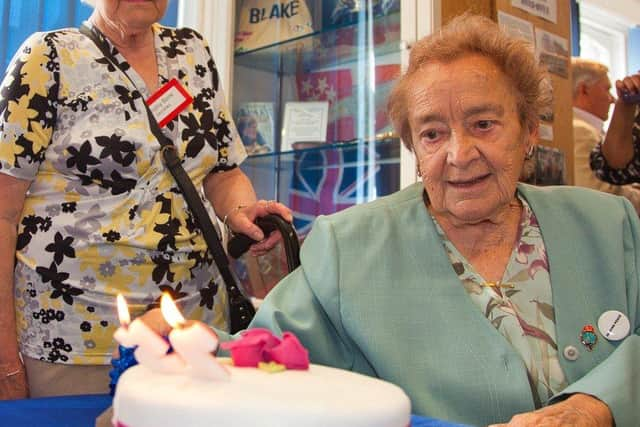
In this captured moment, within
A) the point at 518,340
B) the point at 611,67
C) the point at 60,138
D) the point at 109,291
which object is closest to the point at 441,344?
the point at 518,340

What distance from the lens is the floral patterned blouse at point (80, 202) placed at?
1.54 m

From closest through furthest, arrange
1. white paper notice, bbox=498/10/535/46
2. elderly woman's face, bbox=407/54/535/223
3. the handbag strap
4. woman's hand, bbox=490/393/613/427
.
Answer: woman's hand, bbox=490/393/613/427
elderly woman's face, bbox=407/54/535/223
the handbag strap
white paper notice, bbox=498/10/535/46

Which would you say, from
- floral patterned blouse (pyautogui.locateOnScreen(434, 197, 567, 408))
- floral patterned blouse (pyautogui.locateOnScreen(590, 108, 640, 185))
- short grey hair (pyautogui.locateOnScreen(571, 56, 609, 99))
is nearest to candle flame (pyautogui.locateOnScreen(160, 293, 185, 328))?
floral patterned blouse (pyautogui.locateOnScreen(434, 197, 567, 408))

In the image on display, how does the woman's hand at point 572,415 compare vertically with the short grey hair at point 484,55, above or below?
below

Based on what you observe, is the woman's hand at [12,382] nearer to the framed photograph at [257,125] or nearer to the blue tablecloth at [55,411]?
the blue tablecloth at [55,411]

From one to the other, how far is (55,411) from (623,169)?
7.52ft

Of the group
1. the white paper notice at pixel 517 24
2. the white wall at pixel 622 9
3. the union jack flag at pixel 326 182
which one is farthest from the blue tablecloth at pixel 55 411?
the white wall at pixel 622 9

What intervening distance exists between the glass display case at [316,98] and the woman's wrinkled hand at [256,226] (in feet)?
3.33

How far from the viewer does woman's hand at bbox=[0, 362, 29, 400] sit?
4.90 feet

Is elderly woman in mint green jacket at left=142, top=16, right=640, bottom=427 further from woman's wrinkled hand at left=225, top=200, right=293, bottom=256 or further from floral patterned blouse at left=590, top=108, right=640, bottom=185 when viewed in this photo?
floral patterned blouse at left=590, top=108, right=640, bottom=185

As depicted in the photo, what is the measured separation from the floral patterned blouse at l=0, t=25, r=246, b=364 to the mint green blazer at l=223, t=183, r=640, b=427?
48 centimetres

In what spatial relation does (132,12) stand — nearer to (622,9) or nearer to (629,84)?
(629,84)

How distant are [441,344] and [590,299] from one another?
29cm

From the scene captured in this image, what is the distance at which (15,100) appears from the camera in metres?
1.52
